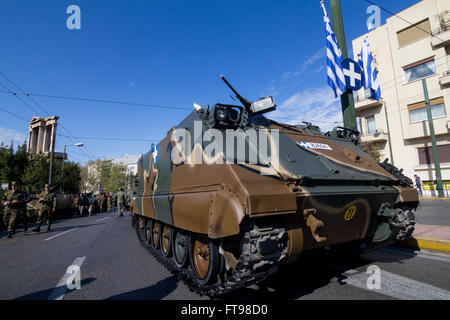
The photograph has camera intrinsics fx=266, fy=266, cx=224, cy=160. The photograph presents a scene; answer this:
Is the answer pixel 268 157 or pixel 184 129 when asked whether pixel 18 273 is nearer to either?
pixel 184 129

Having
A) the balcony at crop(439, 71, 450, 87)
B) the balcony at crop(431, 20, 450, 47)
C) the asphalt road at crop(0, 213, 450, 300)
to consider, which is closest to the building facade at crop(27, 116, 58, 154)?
the asphalt road at crop(0, 213, 450, 300)

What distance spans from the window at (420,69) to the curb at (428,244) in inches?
697

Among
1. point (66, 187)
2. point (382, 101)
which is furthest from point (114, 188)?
point (382, 101)

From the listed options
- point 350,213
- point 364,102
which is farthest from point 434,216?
point 364,102

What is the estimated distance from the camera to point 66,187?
3381 cm

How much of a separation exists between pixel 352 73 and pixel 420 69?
15.2 m

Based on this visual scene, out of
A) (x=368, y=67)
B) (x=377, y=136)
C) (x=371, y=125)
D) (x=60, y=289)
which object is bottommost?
(x=60, y=289)

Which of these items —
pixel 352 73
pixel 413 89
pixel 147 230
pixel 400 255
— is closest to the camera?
pixel 400 255

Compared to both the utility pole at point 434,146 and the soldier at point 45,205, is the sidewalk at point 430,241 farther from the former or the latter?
the utility pole at point 434,146

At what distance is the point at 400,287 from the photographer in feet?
9.94

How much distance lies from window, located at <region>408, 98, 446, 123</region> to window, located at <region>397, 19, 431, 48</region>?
441 cm

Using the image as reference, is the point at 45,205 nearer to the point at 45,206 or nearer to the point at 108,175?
the point at 45,206

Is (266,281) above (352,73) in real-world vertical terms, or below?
below
